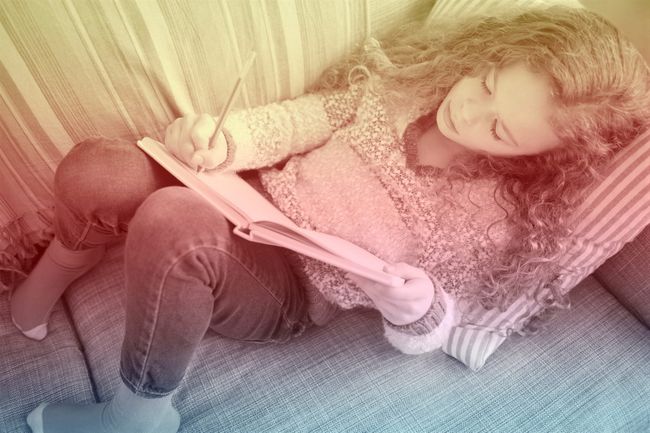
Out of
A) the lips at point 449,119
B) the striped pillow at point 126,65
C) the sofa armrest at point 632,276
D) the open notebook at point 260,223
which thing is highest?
the striped pillow at point 126,65

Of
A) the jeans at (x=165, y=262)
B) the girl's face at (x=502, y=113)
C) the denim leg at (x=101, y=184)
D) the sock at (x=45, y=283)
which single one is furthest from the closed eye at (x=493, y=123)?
the sock at (x=45, y=283)

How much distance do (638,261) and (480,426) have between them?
15.1 inches

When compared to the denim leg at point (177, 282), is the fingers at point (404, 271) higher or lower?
lower

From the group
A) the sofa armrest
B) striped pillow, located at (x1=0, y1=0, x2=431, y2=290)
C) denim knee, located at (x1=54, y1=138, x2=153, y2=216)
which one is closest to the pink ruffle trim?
striped pillow, located at (x1=0, y1=0, x2=431, y2=290)

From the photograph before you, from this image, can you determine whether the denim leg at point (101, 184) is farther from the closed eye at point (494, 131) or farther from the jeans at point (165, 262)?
the closed eye at point (494, 131)

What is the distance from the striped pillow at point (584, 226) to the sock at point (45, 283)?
576 millimetres

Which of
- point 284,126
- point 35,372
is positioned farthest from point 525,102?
point 35,372

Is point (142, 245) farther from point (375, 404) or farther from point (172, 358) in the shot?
point (375, 404)

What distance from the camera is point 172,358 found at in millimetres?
633

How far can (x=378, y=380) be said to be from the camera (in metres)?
0.80

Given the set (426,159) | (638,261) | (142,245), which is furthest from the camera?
(638,261)

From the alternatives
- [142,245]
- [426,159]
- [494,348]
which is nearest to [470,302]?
[494,348]

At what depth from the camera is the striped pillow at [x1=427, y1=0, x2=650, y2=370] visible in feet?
2.39

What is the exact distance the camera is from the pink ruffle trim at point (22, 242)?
0.79m
